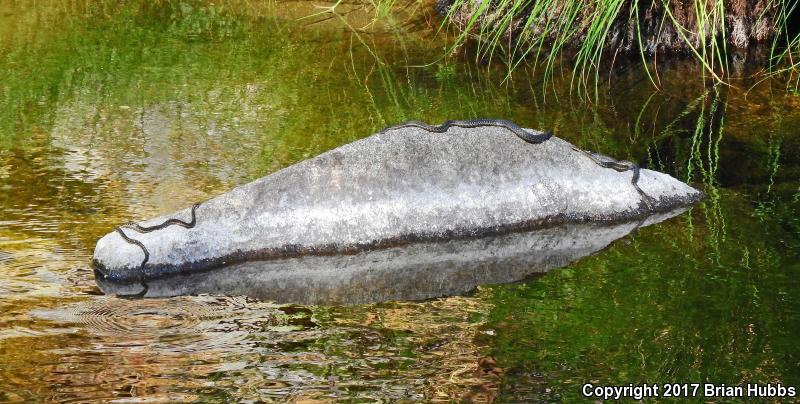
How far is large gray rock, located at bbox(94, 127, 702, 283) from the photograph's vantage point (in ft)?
15.2

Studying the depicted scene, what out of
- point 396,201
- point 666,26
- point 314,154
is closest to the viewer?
point 396,201

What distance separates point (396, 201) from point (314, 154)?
3.22 ft

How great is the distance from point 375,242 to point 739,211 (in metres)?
1.60

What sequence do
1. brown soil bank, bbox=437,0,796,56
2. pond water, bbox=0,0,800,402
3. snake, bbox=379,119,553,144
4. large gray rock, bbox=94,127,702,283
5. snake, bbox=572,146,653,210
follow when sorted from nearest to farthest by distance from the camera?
pond water, bbox=0,0,800,402 → large gray rock, bbox=94,127,702,283 → snake, bbox=379,119,553,144 → snake, bbox=572,146,653,210 → brown soil bank, bbox=437,0,796,56

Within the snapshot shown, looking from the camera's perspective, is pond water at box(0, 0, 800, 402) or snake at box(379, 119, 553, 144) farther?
snake at box(379, 119, 553, 144)

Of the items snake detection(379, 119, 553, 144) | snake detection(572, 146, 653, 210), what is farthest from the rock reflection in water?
snake detection(379, 119, 553, 144)

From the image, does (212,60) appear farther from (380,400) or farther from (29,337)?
(380,400)

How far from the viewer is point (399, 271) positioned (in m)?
4.68

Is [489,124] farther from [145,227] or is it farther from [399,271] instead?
[145,227]

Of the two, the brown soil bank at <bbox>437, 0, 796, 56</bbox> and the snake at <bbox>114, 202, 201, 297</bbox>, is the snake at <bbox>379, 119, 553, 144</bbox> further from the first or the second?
the brown soil bank at <bbox>437, 0, 796, 56</bbox>

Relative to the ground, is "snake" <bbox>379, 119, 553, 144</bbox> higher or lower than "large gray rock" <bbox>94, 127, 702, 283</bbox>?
higher

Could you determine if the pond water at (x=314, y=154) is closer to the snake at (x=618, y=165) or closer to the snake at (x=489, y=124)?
the snake at (x=618, y=165)

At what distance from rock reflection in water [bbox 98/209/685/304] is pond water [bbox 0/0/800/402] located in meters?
0.10

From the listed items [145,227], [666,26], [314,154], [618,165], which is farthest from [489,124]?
[666,26]
